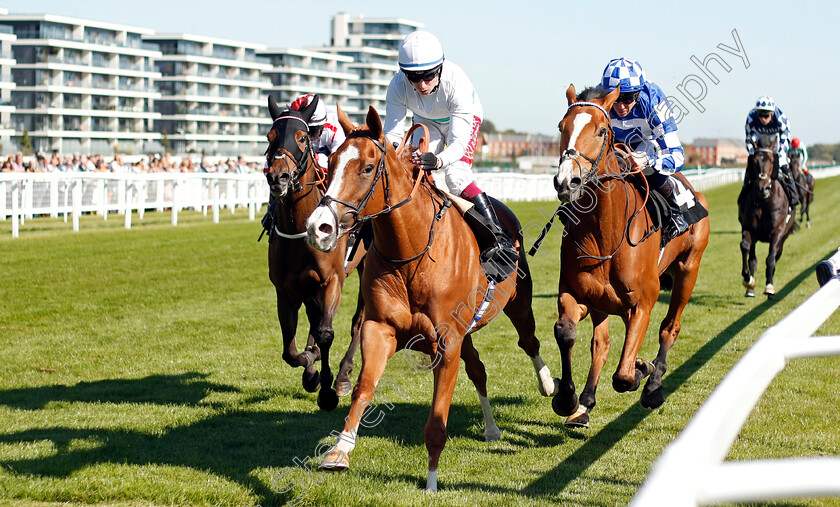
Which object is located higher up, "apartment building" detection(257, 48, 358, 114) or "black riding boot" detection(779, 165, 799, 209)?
"apartment building" detection(257, 48, 358, 114)

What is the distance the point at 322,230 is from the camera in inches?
150

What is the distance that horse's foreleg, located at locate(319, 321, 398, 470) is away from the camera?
13.6 ft

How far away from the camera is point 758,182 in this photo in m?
11.7

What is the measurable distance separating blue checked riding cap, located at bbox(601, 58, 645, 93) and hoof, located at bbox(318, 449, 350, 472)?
299 centimetres

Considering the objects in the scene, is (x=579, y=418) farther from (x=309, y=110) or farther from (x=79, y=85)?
(x=79, y=85)

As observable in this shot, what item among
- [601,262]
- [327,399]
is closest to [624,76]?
[601,262]

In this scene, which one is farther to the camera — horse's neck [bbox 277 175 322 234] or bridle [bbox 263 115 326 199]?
horse's neck [bbox 277 175 322 234]

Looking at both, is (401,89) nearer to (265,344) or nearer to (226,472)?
(226,472)

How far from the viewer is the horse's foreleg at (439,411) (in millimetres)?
4332

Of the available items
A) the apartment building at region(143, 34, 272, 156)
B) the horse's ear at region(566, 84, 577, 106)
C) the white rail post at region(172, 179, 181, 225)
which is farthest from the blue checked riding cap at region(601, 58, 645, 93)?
the apartment building at region(143, 34, 272, 156)

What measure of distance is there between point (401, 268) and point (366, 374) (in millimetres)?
577

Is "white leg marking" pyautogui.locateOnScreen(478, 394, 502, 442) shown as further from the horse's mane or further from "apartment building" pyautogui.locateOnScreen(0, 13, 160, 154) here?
"apartment building" pyautogui.locateOnScreen(0, 13, 160, 154)

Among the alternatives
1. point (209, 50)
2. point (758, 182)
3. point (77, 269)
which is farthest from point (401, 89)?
point (209, 50)

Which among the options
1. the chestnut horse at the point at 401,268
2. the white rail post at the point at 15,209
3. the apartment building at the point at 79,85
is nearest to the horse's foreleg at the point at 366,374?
the chestnut horse at the point at 401,268
